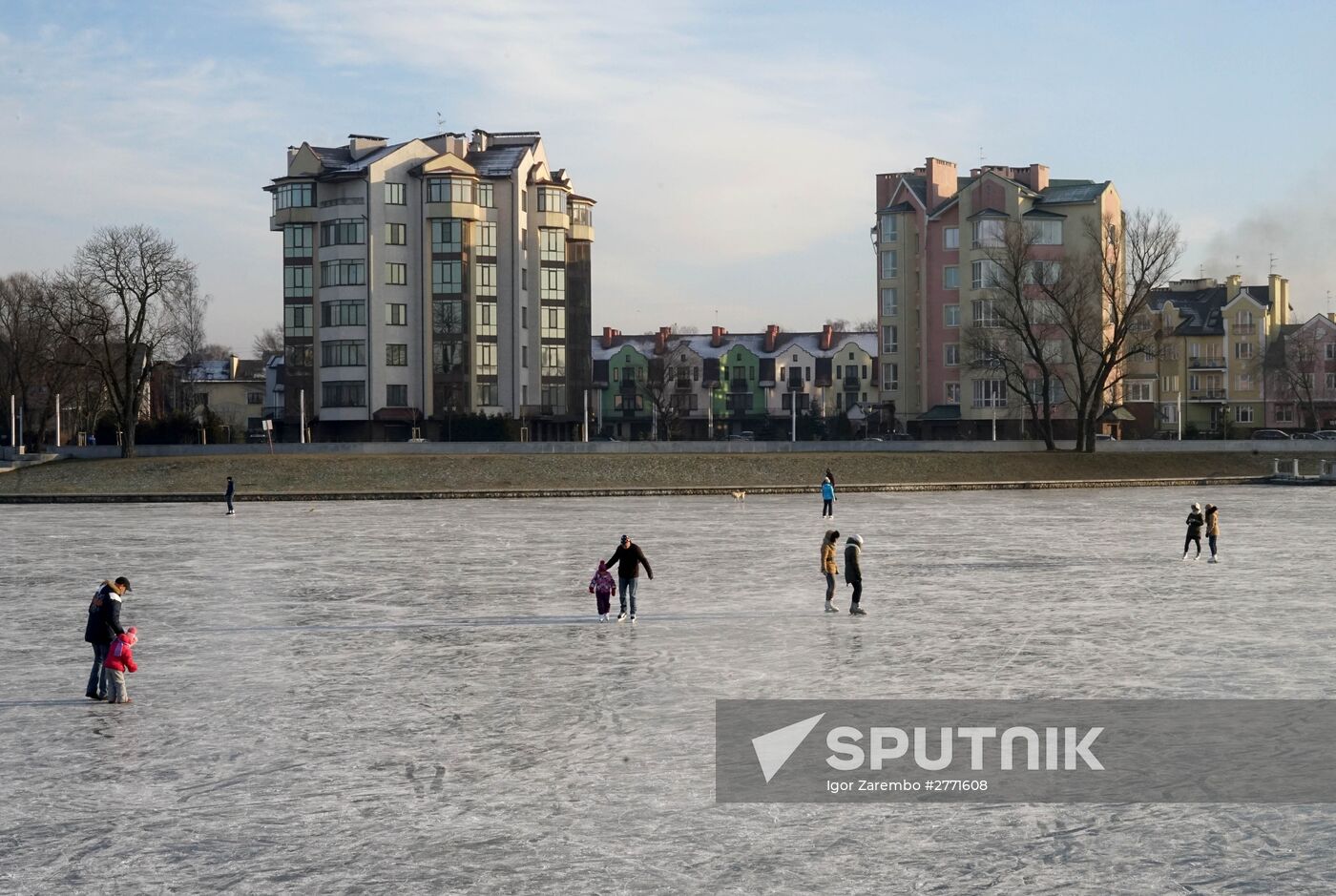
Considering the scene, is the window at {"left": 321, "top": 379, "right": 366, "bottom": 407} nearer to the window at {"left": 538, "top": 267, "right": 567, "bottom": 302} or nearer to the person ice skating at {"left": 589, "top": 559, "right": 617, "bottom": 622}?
the window at {"left": 538, "top": 267, "right": 567, "bottom": 302}

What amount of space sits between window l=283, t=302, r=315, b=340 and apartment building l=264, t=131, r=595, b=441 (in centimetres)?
7

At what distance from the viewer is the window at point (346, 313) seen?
89.2m

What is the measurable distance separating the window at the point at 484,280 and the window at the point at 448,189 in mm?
4751

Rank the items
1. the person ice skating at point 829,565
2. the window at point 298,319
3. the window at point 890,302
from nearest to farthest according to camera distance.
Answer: the person ice skating at point 829,565 → the window at point 298,319 → the window at point 890,302

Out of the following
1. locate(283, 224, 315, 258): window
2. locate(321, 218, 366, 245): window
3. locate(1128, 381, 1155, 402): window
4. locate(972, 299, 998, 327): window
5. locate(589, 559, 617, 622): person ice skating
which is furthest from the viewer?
locate(1128, 381, 1155, 402): window

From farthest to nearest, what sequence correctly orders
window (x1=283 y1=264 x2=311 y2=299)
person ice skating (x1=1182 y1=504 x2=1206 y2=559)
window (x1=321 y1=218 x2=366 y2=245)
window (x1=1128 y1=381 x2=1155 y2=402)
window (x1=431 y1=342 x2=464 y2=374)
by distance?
1. window (x1=1128 y1=381 x2=1155 y2=402)
2. window (x1=283 y1=264 x2=311 y2=299)
3. window (x1=431 y1=342 x2=464 y2=374)
4. window (x1=321 y1=218 x2=366 y2=245)
5. person ice skating (x1=1182 y1=504 x2=1206 y2=559)

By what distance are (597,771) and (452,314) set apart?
79.4 meters

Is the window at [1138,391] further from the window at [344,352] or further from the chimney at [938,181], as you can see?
the window at [344,352]

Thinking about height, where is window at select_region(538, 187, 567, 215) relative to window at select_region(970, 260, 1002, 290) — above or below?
above

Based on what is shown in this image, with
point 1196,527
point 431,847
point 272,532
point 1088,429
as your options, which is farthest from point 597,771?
point 1088,429

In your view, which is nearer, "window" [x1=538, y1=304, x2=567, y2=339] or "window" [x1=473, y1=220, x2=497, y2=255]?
"window" [x1=473, y1=220, x2=497, y2=255]

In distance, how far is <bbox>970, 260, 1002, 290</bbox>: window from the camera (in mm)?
92412

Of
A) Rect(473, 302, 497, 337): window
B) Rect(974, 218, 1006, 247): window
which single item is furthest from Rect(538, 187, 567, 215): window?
Rect(974, 218, 1006, 247): window

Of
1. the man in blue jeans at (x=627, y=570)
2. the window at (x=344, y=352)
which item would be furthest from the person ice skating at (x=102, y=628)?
the window at (x=344, y=352)
